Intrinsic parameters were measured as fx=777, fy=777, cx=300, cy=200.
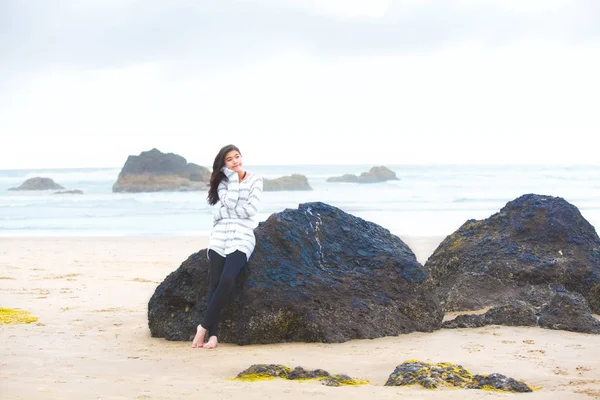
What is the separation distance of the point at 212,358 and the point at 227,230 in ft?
4.06

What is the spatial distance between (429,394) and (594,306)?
13.6 feet

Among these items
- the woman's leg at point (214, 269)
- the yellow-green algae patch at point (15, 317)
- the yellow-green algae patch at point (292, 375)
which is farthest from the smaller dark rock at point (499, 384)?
the yellow-green algae patch at point (15, 317)

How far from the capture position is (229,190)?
675 cm

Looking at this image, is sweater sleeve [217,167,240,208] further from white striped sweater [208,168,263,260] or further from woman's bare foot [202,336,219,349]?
woman's bare foot [202,336,219,349]

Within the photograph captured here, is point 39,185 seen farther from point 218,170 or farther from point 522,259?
point 522,259

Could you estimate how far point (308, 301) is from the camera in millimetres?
6520

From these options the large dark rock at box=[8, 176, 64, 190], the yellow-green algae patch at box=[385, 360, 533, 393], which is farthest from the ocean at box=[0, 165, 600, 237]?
the large dark rock at box=[8, 176, 64, 190]

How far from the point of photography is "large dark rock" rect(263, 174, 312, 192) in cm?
5191

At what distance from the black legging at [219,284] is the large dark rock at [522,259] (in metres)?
2.59

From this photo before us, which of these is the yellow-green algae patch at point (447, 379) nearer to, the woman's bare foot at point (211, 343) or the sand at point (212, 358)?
the sand at point (212, 358)

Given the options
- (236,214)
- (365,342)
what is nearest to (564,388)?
(365,342)

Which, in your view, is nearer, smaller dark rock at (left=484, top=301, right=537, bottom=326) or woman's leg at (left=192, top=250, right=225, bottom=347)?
woman's leg at (left=192, top=250, right=225, bottom=347)

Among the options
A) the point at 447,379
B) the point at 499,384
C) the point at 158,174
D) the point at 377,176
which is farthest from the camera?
the point at 377,176

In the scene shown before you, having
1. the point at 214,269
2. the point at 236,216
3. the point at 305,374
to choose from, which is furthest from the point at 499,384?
the point at 236,216
